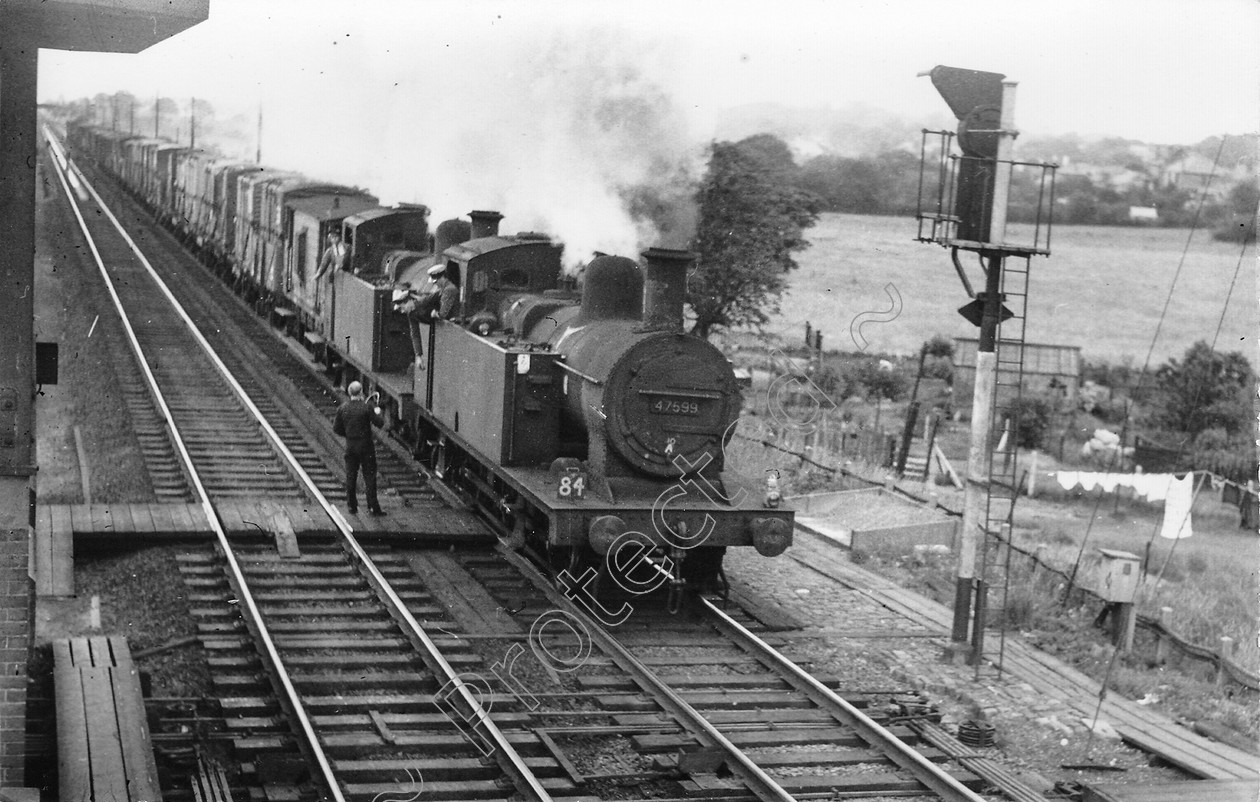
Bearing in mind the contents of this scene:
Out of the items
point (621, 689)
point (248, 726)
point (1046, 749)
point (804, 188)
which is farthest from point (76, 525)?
point (804, 188)

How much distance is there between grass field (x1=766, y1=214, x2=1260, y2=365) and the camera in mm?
36969

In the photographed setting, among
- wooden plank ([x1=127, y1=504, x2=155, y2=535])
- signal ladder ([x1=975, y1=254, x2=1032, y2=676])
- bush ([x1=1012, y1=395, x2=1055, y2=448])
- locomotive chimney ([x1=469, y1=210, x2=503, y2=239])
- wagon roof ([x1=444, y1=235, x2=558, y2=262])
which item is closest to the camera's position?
signal ladder ([x1=975, y1=254, x2=1032, y2=676])

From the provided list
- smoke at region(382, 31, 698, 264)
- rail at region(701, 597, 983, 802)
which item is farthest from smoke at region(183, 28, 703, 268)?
rail at region(701, 597, 983, 802)

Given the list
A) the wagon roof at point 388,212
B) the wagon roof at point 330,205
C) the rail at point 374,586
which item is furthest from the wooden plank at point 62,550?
the wagon roof at point 330,205

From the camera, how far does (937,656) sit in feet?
35.2

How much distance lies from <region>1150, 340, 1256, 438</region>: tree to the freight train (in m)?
15.3

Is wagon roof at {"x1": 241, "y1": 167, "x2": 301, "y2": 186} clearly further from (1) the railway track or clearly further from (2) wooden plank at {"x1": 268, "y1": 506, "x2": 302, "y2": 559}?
(2) wooden plank at {"x1": 268, "y1": 506, "x2": 302, "y2": 559}

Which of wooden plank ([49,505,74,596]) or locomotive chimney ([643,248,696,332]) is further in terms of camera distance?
wooden plank ([49,505,74,596])

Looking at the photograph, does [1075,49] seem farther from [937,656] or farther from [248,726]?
[248,726]

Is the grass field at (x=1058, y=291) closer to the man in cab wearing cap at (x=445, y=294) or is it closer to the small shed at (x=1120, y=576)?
the man in cab wearing cap at (x=445, y=294)

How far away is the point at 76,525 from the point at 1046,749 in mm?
8182

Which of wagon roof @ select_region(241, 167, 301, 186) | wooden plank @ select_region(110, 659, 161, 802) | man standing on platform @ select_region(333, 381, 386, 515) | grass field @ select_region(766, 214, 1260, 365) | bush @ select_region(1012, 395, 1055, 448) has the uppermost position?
wagon roof @ select_region(241, 167, 301, 186)

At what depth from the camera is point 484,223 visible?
15094 mm

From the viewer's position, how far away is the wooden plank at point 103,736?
6.86 m
